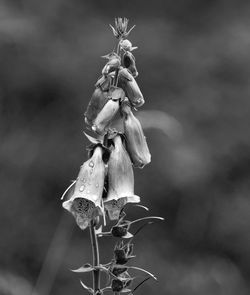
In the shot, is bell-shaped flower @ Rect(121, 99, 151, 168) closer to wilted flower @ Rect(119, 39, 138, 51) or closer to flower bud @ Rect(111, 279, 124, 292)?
wilted flower @ Rect(119, 39, 138, 51)

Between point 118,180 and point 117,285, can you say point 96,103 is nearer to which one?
point 118,180

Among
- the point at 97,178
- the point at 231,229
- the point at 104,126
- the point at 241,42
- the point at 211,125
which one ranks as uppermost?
the point at 241,42

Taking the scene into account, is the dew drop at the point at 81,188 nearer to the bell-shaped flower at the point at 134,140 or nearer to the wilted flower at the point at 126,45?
the bell-shaped flower at the point at 134,140

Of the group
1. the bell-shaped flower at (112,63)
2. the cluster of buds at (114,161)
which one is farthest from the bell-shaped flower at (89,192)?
the bell-shaped flower at (112,63)

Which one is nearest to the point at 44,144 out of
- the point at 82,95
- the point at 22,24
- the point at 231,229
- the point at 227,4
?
the point at 82,95

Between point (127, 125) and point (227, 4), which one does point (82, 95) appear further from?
point (127, 125)

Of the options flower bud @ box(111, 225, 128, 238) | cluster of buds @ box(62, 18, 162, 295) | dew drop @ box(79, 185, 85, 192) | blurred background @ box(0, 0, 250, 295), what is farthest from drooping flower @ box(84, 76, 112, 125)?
blurred background @ box(0, 0, 250, 295)
